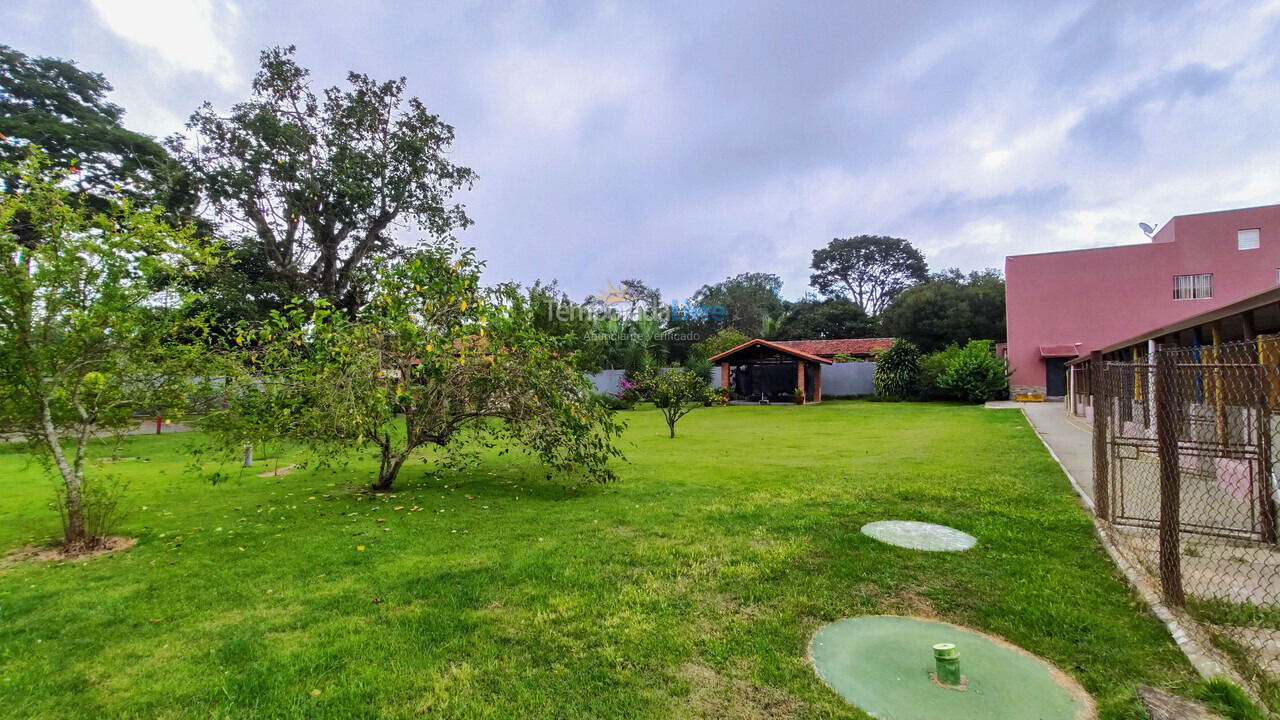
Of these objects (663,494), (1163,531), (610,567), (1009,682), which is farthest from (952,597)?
(663,494)

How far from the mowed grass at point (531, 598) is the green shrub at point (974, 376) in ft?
54.4

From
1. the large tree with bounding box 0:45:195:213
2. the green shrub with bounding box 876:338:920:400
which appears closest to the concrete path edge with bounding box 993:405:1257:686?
the green shrub with bounding box 876:338:920:400

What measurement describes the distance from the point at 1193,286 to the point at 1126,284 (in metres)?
2.35

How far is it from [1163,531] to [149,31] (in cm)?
1798

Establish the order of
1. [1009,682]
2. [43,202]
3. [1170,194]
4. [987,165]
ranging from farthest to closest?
1. [1170,194]
2. [987,165]
3. [43,202]
4. [1009,682]

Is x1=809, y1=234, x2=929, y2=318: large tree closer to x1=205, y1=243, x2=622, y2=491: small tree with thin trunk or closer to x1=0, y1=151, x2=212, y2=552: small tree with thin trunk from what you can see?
x1=205, y1=243, x2=622, y2=491: small tree with thin trunk

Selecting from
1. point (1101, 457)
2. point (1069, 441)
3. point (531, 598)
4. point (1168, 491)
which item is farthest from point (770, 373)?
point (531, 598)

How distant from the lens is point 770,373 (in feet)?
83.5

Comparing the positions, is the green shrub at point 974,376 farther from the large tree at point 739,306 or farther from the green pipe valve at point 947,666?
the green pipe valve at point 947,666

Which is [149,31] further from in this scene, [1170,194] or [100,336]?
[1170,194]

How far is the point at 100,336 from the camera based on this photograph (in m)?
4.28

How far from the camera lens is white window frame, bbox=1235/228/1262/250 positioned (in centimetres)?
2148

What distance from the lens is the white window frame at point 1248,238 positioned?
846 inches

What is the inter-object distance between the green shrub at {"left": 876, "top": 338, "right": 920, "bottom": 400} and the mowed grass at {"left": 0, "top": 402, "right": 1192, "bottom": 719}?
59.7ft
